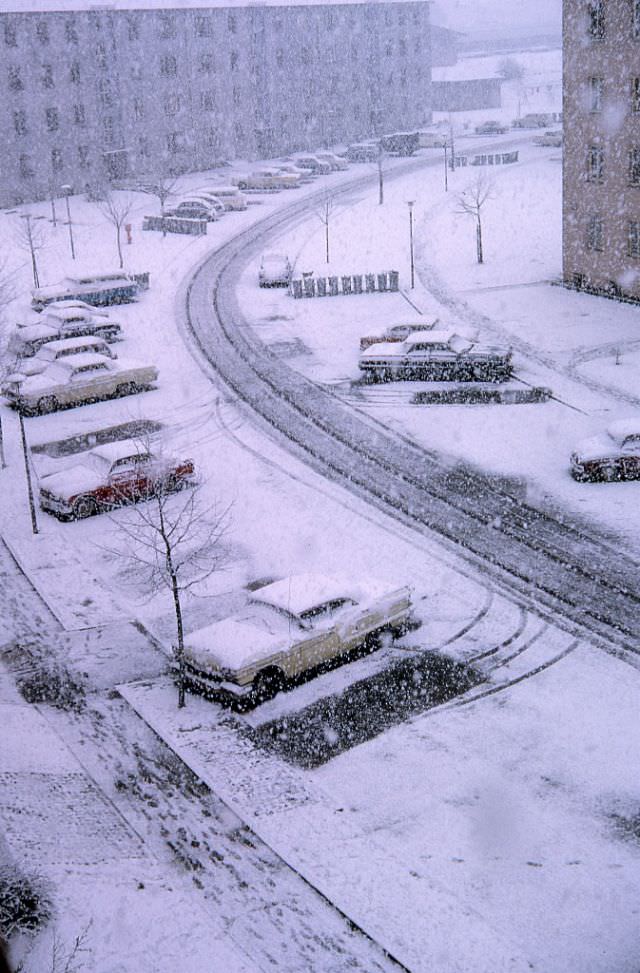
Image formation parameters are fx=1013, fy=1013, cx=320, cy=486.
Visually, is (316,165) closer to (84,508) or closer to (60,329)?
(60,329)

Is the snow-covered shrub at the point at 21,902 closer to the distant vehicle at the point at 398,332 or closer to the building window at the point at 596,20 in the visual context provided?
the distant vehicle at the point at 398,332

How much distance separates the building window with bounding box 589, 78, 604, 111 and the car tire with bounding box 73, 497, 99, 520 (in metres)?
26.7

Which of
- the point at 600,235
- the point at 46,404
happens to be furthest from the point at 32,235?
the point at 600,235

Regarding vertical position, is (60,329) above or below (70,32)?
below

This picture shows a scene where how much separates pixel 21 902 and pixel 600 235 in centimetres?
3501

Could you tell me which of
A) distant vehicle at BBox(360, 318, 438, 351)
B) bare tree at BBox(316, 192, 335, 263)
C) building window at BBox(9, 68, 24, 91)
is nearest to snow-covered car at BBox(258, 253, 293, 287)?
bare tree at BBox(316, 192, 335, 263)

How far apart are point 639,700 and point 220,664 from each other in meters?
6.60

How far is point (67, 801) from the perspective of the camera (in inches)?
556

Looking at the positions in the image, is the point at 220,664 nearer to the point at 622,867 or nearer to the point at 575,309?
the point at 622,867

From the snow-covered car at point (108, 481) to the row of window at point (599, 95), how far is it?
23.2 m

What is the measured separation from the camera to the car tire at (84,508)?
77.0ft

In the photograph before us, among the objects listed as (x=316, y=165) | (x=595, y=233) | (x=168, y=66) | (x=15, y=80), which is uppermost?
(x=168, y=66)

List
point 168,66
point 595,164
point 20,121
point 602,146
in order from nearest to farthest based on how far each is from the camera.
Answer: point 602,146
point 595,164
point 20,121
point 168,66

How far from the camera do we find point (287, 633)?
16.9 metres
